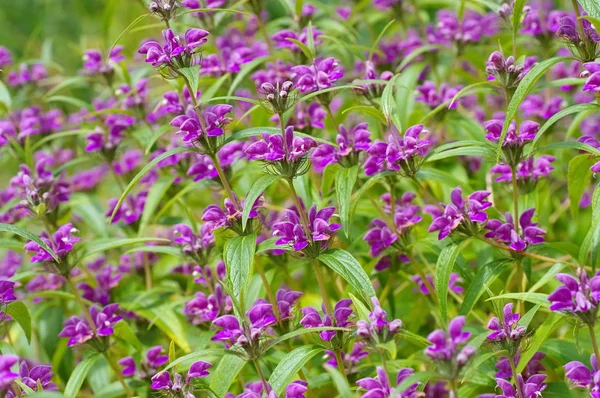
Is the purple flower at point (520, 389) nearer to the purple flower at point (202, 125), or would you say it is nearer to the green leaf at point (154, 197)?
the purple flower at point (202, 125)

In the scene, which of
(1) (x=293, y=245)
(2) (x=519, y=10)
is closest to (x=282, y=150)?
(1) (x=293, y=245)

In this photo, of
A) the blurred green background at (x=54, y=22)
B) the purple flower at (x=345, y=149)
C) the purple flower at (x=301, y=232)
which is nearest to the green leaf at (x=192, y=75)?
the purple flower at (x=301, y=232)

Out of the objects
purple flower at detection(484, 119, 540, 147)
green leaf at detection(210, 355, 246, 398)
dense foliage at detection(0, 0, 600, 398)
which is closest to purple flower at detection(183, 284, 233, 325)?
dense foliage at detection(0, 0, 600, 398)

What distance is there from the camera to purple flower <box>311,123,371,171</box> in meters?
2.72

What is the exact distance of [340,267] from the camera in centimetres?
232

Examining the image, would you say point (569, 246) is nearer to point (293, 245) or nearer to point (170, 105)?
point (293, 245)

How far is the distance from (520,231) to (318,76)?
911 millimetres

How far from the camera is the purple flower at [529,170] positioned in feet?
9.36

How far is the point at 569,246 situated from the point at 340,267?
88cm

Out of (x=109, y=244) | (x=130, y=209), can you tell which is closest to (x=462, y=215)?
(x=109, y=244)

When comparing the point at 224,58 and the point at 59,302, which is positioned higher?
the point at 224,58

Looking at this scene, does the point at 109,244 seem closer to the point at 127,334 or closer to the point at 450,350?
the point at 127,334

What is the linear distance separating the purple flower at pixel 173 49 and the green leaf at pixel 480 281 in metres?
1.22

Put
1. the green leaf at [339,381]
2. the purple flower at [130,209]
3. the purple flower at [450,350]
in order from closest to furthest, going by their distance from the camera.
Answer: the green leaf at [339,381]
the purple flower at [450,350]
the purple flower at [130,209]
